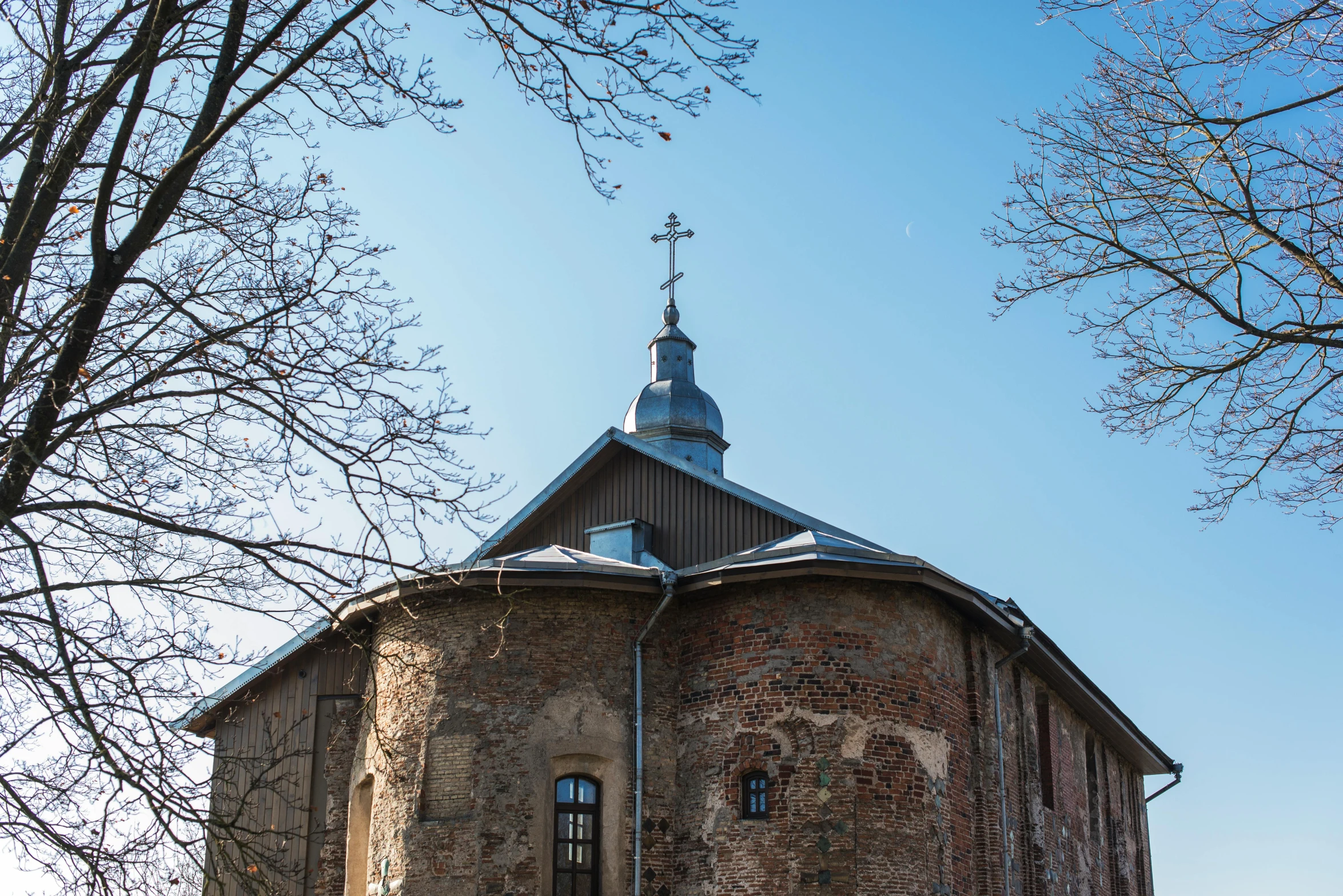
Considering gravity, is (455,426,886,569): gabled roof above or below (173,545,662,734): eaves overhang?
above

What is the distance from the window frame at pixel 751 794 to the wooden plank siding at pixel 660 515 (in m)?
3.29

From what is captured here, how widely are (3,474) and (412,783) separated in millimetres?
8575

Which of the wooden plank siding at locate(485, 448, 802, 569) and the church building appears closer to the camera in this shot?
the church building

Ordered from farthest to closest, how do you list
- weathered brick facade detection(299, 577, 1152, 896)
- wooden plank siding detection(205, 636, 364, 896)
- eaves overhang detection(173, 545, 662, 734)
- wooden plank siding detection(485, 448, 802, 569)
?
wooden plank siding detection(485, 448, 802, 569) → wooden plank siding detection(205, 636, 364, 896) → eaves overhang detection(173, 545, 662, 734) → weathered brick facade detection(299, 577, 1152, 896)

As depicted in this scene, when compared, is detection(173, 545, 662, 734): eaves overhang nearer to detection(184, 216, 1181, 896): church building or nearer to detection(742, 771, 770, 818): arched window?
detection(184, 216, 1181, 896): church building

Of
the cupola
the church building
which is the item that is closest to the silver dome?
the cupola

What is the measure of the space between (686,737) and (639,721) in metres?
0.58

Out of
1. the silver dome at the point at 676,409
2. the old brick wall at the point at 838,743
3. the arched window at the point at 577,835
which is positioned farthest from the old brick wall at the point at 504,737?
the silver dome at the point at 676,409

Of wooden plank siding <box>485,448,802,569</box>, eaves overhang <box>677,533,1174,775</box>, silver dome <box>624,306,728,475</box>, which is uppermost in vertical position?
silver dome <box>624,306,728,475</box>

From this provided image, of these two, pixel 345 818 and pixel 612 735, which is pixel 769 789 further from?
pixel 345 818

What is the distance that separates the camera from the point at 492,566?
15562 mm

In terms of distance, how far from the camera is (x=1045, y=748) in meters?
19.5

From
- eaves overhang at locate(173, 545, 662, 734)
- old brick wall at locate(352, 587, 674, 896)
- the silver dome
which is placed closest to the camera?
old brick wall at locate(352, 587, 674, 896)

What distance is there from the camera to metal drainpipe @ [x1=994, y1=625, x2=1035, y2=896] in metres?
15.8
